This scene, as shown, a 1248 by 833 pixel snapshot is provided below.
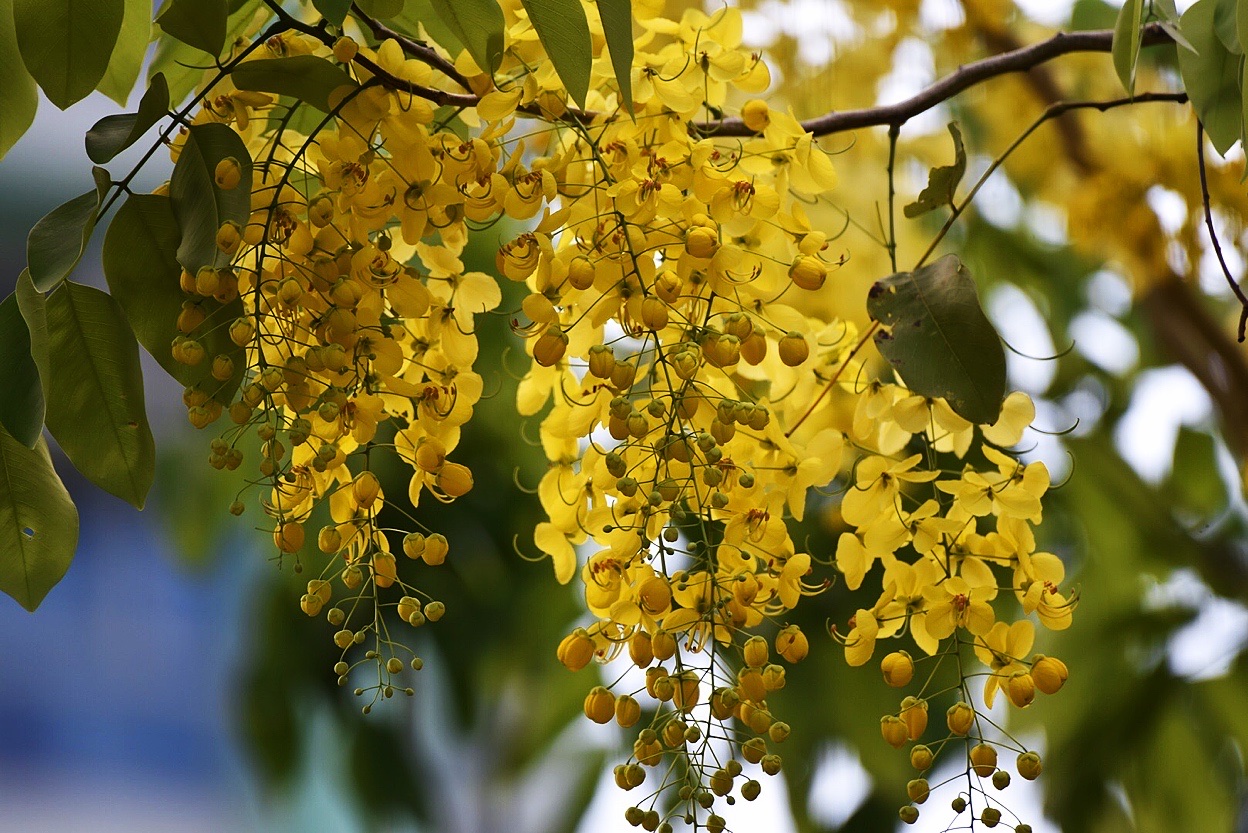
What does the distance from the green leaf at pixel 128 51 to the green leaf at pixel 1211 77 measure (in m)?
0.32

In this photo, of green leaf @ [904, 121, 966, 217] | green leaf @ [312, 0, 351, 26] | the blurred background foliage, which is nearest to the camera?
green leaf @ [312, 0, 351, 26]

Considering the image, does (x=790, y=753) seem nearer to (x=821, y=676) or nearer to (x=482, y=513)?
(x=821, y=676)

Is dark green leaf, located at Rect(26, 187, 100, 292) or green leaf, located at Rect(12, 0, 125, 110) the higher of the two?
green leaf, located at Rect(12, 0, 125, 110)

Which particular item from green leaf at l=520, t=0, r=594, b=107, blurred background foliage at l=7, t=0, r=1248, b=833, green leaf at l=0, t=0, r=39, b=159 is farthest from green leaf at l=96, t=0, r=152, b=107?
blurred background foliage at l=7, t=0, r=1248, b=833

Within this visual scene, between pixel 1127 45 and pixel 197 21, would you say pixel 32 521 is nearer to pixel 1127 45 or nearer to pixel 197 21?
pixel 197 21

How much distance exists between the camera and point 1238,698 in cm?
91

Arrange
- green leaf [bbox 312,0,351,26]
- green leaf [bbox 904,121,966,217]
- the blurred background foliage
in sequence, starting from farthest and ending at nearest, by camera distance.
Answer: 1. the blurred background foliage
2. green leaf [bbox 904,121,966,217]
3. green leaf [bbox 312,0,351,26]

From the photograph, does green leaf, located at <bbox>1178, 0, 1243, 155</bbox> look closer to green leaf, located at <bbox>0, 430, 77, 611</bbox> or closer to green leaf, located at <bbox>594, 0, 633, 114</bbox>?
green leaf, located at <bbox>594, 0, 633, 114</bbox>

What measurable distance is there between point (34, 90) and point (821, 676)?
0.82 metres

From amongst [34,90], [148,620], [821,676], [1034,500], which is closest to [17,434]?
[34,90]

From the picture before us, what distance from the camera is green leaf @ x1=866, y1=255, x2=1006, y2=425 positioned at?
12.4 inches

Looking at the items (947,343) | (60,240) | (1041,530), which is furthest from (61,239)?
(1041,530)

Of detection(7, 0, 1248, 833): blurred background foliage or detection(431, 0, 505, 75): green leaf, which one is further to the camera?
detection(7, 0, 1248, 833): blurred background foliage

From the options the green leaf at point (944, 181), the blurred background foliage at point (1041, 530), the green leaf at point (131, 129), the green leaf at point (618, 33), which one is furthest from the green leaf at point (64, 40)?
the blurred background foliage at point (1041, 530)
